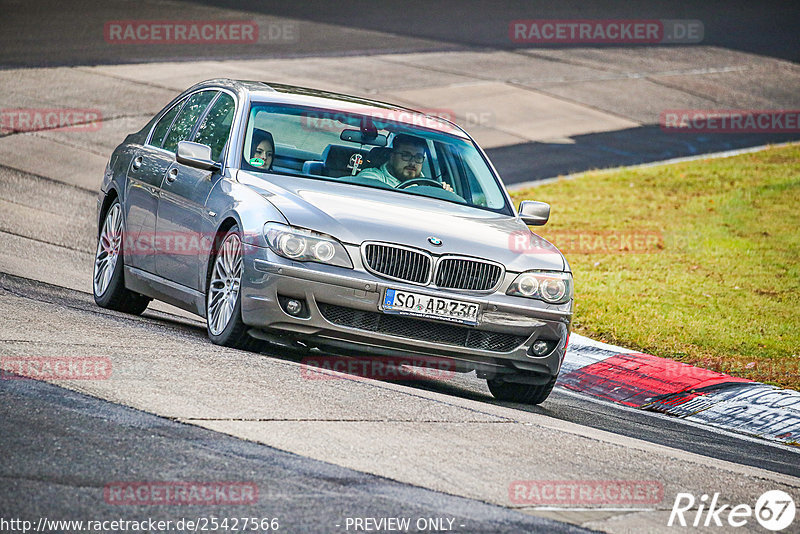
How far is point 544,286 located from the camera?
810 centimetres

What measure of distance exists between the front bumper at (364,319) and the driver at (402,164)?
1438 millimetres

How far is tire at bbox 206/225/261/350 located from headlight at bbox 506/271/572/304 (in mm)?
1620

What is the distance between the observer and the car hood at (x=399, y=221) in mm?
7750

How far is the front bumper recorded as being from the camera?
24.9 feet

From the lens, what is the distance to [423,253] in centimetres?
776

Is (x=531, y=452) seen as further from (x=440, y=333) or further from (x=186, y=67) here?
(x=186, y=67)

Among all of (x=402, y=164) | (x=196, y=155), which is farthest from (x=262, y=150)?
(x=402, y=164)

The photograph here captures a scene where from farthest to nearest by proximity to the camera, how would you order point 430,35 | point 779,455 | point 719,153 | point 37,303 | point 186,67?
point 430,35 < point 186,67 < point 719,153 < point 37,303 < point 779,455

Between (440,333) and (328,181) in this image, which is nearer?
(440,333)

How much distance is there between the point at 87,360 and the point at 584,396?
4104mm

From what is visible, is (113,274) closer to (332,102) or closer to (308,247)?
(332,102)

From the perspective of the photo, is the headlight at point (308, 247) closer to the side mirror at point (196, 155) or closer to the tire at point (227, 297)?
the tire at point (227, 297)

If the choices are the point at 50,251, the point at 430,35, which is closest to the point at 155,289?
the point at 50,251

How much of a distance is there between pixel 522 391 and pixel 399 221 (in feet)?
4.90
